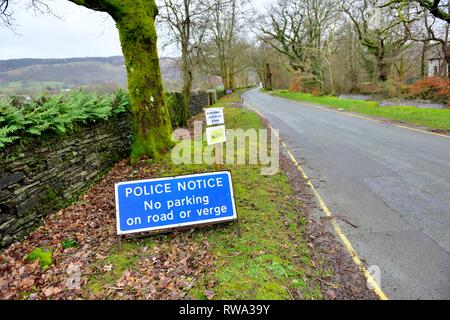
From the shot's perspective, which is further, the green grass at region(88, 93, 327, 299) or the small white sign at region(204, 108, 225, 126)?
the small white sign at region(204, 108, 225, 126)

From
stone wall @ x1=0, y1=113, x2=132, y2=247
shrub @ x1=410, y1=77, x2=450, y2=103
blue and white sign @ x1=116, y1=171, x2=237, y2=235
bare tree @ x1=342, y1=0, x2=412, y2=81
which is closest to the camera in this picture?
blue and white sign @ x1=116, y1=171, x2=237, y2=235

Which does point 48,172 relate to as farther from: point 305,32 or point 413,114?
point 305,32

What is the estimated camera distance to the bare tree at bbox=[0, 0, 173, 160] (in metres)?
8.14

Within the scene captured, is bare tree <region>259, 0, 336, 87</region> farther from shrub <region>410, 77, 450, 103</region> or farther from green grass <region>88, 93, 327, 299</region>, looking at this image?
green grass <region>88, 93, 327, 299</region>

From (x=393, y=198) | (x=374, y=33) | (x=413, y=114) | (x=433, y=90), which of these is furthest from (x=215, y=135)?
(x=374, y=33)

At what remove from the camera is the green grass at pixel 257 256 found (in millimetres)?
3785

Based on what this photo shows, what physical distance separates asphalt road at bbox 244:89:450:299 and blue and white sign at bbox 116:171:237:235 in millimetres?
2276

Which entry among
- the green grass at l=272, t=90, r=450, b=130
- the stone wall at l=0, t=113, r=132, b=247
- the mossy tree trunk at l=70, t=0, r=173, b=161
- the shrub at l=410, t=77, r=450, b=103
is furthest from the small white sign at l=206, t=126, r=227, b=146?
the shrub at l=410, t=77, r=450, b=103

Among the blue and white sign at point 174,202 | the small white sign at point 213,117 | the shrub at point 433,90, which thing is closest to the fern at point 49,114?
the blue and white sign at point 174,202

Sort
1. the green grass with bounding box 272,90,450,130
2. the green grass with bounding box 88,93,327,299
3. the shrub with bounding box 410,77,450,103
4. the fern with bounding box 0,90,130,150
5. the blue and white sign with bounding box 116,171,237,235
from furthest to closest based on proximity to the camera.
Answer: the shrub with bounding box 410,77,450,103
the green grass with bounding box 272,90,450,130
the fern with bounding box 0,90,130,150
the blue and white sign with bounding box 116,171,237,235
the green grass with bounding box 88,93,327,299
